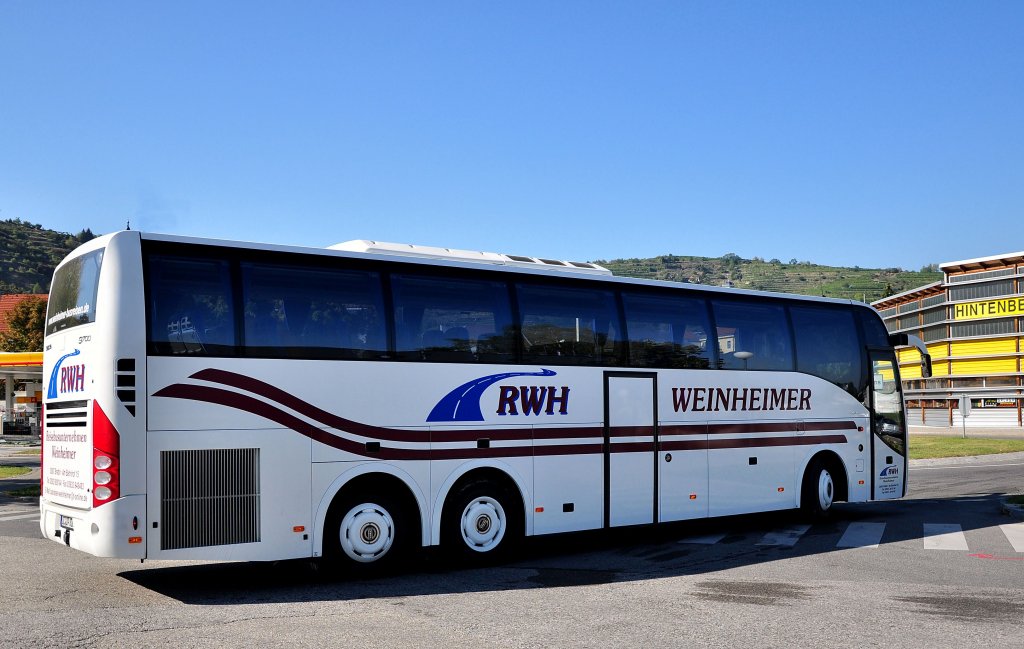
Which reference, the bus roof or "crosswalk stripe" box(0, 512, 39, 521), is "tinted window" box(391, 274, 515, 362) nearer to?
the bus roof

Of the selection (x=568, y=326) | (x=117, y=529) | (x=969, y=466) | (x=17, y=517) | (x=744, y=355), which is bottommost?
(x=969, y=466)

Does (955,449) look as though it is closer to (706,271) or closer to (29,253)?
(29,253)

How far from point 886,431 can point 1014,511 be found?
7.75ft

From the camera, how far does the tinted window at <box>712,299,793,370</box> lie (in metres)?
14.3

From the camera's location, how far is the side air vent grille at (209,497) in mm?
9219

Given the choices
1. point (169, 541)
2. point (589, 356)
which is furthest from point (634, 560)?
point (169, 541)

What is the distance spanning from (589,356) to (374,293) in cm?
324

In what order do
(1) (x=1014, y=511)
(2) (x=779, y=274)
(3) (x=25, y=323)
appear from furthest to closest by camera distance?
(2) (x=779, y=274) < (3) (x=25, y=323) < (1) (x=1014, y=511)

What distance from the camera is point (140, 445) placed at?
9.11 meters

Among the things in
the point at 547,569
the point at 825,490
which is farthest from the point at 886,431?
the point at 547,569

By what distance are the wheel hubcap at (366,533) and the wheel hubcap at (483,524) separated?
1.04 meters

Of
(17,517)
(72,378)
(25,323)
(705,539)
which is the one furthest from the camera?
(25,323)

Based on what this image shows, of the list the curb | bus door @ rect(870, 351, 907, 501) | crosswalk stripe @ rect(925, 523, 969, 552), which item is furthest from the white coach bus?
the curb

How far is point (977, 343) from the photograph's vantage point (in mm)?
72812
